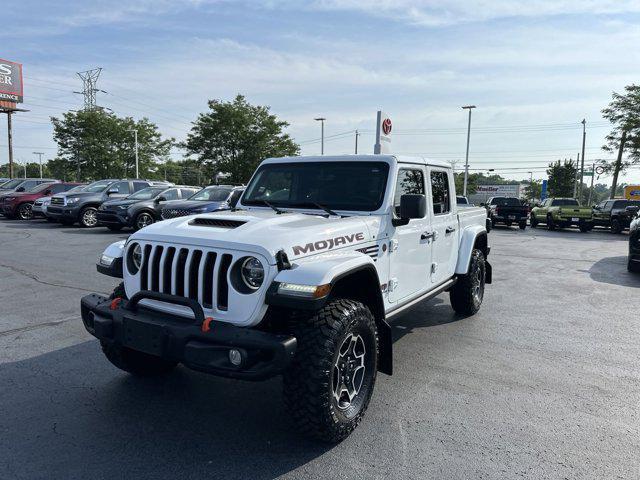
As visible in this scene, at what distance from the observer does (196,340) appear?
2.75 meters

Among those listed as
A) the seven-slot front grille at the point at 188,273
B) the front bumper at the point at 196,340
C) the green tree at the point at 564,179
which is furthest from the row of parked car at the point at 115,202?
the green tree at the point at 564,179

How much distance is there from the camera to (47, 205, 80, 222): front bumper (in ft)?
54.0

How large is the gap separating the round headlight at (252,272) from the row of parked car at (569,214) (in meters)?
Answer: 20.6

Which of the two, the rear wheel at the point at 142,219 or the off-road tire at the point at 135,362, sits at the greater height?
the rear wheel at the point at 142,219

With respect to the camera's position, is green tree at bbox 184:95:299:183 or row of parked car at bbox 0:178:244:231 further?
green tree at bbox 184:95:299:183

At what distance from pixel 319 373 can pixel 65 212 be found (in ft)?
54.2

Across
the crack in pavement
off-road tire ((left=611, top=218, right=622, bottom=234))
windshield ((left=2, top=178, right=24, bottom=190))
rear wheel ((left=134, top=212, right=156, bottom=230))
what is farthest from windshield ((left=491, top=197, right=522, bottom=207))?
windshield ((left=2, top=178, right=24, bottom=190))

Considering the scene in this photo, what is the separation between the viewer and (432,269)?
16.0 ft

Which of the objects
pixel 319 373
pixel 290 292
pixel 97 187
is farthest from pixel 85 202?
pixel 319 373

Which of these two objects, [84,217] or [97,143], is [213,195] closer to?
[84,217]

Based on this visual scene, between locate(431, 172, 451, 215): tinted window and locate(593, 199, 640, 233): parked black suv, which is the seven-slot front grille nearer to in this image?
locate(431, 172, 451, 215): tinted window

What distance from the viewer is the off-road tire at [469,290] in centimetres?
592

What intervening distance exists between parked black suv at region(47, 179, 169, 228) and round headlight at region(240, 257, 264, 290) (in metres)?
15.0

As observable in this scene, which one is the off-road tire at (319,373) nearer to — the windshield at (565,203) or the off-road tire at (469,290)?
the off-road tire at (469,290)
